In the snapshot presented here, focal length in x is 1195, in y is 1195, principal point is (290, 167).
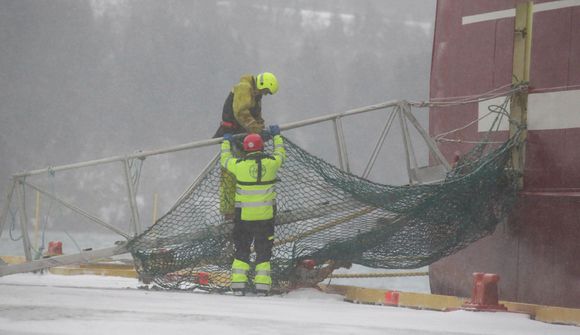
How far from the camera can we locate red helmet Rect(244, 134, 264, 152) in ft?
39.7

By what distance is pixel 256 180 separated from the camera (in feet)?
39.5

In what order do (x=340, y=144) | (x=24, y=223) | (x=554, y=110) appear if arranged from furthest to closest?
(x=24, y=223) → (x=340, y=144) → (x=554, y=110)

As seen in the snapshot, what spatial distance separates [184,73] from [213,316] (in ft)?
598

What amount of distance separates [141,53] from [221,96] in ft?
48.5

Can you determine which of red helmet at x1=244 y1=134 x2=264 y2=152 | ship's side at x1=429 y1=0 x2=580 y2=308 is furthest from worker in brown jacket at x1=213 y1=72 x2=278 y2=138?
ship's side at x1=429 y1=0 x2=580 y2=308

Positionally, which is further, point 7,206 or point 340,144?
point 7,206

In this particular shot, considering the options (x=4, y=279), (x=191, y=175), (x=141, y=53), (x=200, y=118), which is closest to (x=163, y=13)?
(x=141, y=53)

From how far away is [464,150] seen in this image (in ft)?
42.8

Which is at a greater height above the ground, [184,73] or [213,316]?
[184,73]

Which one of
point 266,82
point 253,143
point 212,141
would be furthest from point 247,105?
point 253,143

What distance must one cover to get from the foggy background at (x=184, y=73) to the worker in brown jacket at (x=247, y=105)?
142 meters

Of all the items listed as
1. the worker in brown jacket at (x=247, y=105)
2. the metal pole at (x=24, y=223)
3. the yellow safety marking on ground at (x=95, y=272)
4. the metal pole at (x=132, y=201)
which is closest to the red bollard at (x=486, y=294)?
the worker in brown jacket at (x=247, y=105)

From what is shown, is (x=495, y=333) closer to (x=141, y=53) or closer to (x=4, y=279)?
(x=4, y=279)

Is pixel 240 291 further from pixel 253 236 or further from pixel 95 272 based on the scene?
pixel 95 272
